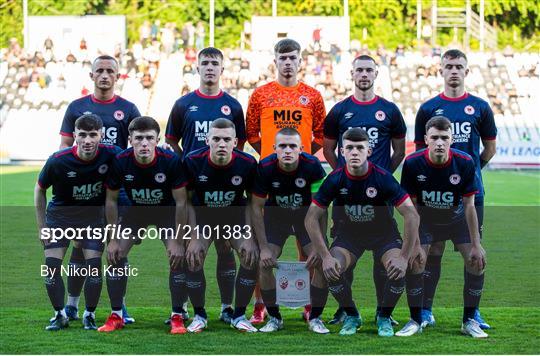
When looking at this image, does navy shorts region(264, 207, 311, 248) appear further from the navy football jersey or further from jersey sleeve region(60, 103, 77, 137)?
jersey sleeve region(60, 103, 77, 137)

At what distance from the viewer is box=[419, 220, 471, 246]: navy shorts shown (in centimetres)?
770

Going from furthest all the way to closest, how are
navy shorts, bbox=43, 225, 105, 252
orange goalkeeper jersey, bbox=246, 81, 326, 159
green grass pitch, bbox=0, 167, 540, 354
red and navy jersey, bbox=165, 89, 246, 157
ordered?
orange goalkeeper jersey, bbox=246, 81, 326, 159 → red and navy jersey, bbox=165, 89, 246, 157 → navy shorts, bbox=43, 225, 105, 252 → green grass pitch, bbox=0, 167, 540, 354

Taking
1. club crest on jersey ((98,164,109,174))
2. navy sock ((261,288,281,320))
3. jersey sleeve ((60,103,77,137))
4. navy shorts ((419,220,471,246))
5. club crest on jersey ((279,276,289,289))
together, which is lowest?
navy sock ((261,288,281,320))

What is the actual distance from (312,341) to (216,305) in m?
1.80

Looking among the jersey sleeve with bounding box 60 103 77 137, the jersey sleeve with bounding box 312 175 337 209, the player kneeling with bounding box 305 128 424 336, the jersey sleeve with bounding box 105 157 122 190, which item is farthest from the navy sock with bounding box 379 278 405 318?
the jersey sleeve with bounding box 60 103 77 137

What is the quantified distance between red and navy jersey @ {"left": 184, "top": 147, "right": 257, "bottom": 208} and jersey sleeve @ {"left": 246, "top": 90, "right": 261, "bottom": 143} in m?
0.83

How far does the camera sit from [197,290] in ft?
25.1

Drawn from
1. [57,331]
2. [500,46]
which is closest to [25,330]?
[57,331]

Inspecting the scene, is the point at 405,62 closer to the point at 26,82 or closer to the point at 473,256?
the point at 26,82

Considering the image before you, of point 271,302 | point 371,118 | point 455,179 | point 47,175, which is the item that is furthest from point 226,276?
point 455,179

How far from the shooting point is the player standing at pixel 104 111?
8.11 m

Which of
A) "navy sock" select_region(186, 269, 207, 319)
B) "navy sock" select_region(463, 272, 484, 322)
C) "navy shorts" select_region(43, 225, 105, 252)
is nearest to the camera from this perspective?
"navy sock" select_region(463, 272, 484, 322)

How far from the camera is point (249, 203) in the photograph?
25.5 feet

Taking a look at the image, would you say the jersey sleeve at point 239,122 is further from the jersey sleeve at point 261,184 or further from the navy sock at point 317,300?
the navy sock at point 317,300
